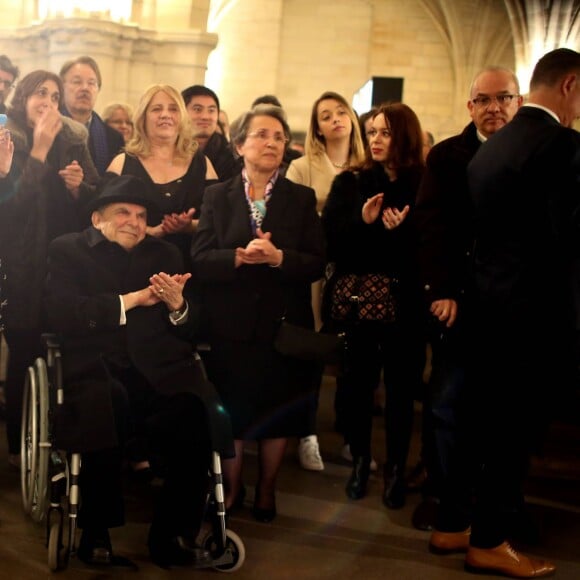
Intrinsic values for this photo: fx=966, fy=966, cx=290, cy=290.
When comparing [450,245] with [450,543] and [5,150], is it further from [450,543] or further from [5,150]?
[5,150]

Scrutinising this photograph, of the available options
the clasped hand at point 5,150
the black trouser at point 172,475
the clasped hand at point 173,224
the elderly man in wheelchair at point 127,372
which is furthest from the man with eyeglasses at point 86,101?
the black trouser at point 172,475

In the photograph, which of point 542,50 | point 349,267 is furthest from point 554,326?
point 542,50

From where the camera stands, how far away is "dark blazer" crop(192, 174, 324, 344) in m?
4.13

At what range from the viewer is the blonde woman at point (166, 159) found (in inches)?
184

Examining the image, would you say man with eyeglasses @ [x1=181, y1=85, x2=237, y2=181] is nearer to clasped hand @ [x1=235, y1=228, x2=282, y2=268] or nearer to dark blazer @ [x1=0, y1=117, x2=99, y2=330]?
dark blazer @ [x1=0, y1=117, x2=99, y2=330]

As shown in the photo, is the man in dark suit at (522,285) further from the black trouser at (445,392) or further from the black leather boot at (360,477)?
the black leather boot at (360,477)

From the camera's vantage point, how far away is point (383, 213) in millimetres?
4395

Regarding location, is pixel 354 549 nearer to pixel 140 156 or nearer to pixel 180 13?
pixel 140 156

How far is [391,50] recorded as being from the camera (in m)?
18.9

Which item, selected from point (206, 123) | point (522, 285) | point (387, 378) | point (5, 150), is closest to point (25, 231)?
point (5, 150)

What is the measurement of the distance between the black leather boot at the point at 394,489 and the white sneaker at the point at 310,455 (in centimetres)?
60

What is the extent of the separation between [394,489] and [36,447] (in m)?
1.65

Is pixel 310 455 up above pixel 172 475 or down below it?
below

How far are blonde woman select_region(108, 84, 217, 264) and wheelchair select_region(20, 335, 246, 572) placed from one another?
993mm
